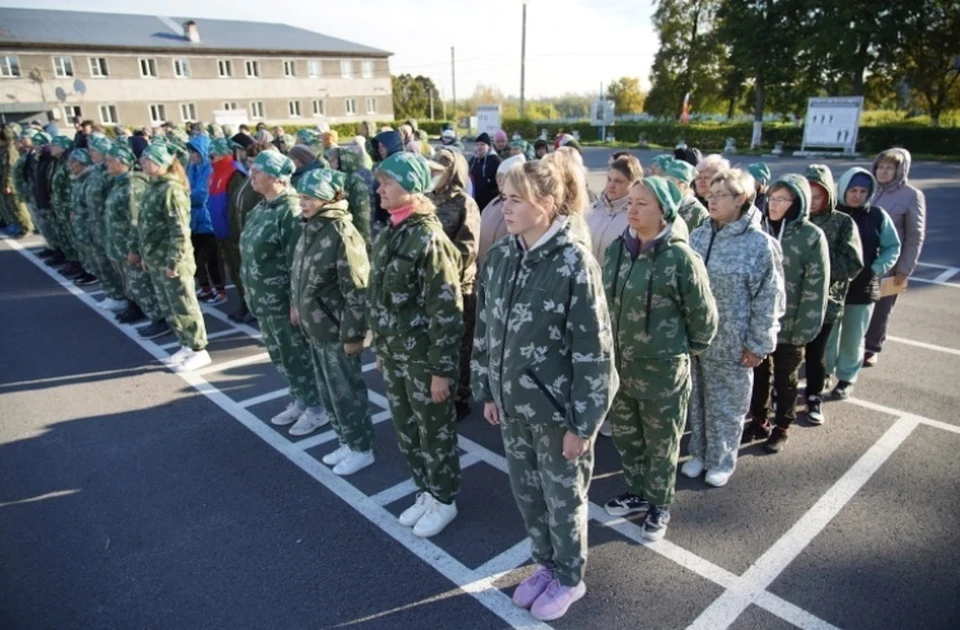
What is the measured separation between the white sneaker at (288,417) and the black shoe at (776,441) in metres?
3.83

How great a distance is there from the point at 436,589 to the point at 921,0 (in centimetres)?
3743

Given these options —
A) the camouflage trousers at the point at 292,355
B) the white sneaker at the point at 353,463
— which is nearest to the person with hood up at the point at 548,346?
the white sneaker at the point at 353,463

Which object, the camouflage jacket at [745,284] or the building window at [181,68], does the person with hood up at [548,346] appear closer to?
the camouflage jacket at [745,284]

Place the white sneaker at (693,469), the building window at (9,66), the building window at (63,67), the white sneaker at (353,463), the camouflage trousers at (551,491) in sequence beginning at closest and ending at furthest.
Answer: the camouflage trousers at (551,491)
the white sneaker at (693,469)
the white sneaker at (353,463)
the building window at (9,66)
the building window at (63,67)

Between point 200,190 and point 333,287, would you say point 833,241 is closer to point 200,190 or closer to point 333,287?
point 333,287

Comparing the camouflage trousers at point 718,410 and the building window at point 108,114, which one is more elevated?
the building window at point 108,114

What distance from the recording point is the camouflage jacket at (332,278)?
3.75 metres

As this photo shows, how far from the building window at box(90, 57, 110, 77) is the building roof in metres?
0.86

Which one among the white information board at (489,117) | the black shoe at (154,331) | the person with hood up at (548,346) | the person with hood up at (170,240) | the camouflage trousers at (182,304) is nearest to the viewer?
the person with hood up at (548,346)

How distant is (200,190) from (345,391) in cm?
545

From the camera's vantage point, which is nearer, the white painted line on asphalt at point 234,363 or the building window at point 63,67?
the white painted line on asphalt at point 234,363

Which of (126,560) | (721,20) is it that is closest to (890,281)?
(126,560)

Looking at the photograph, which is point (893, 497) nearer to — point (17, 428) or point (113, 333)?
point (17, 428)

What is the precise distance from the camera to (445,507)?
358 centimetres
